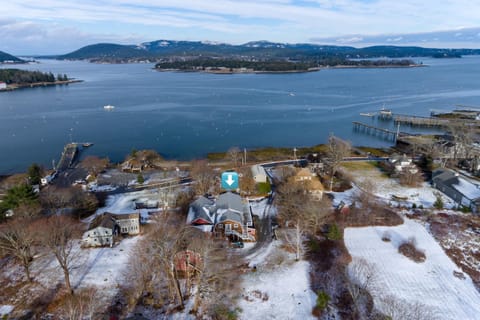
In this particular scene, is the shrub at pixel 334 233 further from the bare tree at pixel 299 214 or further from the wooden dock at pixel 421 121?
the wooden dock at pixel 421 121

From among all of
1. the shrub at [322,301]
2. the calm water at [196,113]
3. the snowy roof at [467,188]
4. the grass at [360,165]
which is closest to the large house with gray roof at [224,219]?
the shrub at [322,301]

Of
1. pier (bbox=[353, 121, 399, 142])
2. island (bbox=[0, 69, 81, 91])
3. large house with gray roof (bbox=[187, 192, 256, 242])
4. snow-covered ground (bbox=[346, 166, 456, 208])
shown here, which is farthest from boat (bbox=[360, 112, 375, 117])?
island (bbox=[0, 69, 81, 91])

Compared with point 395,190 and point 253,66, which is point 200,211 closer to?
point 395,190

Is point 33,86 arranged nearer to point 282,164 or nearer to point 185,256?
point 282,164

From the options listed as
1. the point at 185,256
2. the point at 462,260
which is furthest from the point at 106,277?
the point at 462,260

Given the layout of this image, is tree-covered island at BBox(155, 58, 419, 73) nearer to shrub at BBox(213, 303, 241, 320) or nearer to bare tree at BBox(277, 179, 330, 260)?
bare tree at BBox(277, 179, 330, 260)

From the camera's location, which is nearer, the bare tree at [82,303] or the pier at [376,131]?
the bare tree at [82,303]
